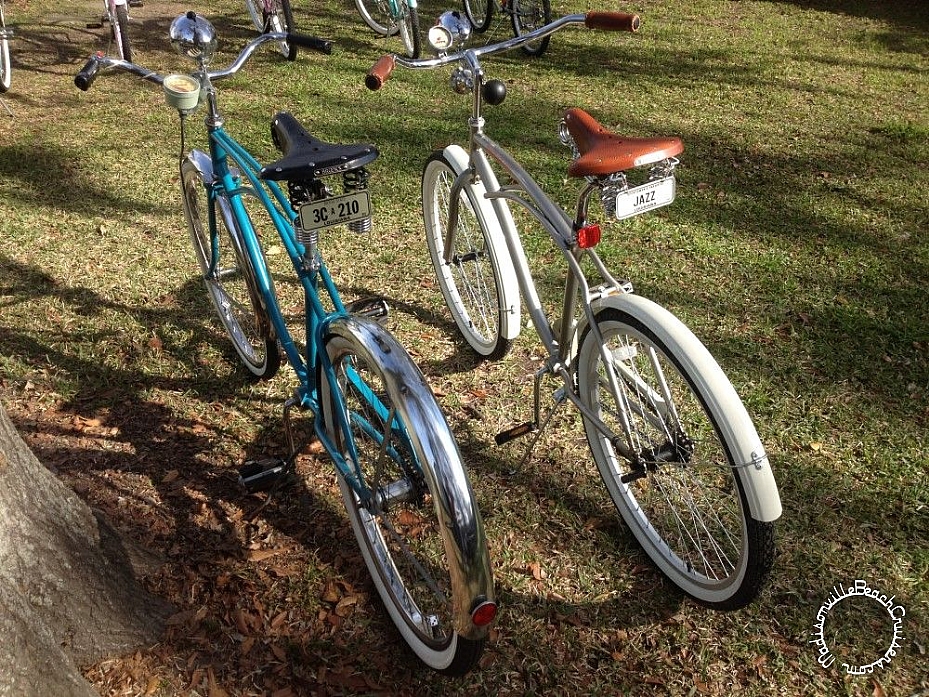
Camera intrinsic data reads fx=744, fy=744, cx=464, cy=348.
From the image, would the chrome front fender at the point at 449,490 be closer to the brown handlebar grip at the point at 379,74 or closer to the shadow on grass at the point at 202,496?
the shadow on grass at the point at 202,496

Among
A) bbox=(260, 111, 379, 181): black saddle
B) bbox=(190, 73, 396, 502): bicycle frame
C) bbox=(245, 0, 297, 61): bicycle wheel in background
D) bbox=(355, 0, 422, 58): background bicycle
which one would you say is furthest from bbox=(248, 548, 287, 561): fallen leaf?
bbox=(355, 0, 422, 58): background bicycle

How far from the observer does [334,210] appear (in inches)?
85.0

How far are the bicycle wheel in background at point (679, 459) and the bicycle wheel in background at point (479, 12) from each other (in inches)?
253

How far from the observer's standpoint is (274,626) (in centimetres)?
234

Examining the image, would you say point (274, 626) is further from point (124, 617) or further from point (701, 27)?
point (701, 27)

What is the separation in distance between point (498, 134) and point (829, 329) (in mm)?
3030

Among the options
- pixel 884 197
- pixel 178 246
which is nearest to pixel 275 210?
pixel 178 246

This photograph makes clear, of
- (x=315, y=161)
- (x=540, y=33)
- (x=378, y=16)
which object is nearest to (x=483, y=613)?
(x=315, y=161)

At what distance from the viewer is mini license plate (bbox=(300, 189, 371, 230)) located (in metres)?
2.12

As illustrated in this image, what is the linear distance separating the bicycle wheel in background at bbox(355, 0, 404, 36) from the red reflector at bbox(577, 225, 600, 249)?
19.6ft

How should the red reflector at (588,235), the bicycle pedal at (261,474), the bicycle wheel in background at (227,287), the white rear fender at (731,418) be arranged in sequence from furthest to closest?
the bicycle wheel in background at (227,287) → the bicycle pedal at (261,474) → the red reflector at (588,235) → the white rear fender at (731,418)

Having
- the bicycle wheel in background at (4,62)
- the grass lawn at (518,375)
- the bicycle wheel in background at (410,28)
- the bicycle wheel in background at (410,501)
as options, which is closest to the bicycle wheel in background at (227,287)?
the grass lawn at (518,375)

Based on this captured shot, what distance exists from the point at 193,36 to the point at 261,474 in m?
1.54

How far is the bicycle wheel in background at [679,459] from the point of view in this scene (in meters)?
1.98
